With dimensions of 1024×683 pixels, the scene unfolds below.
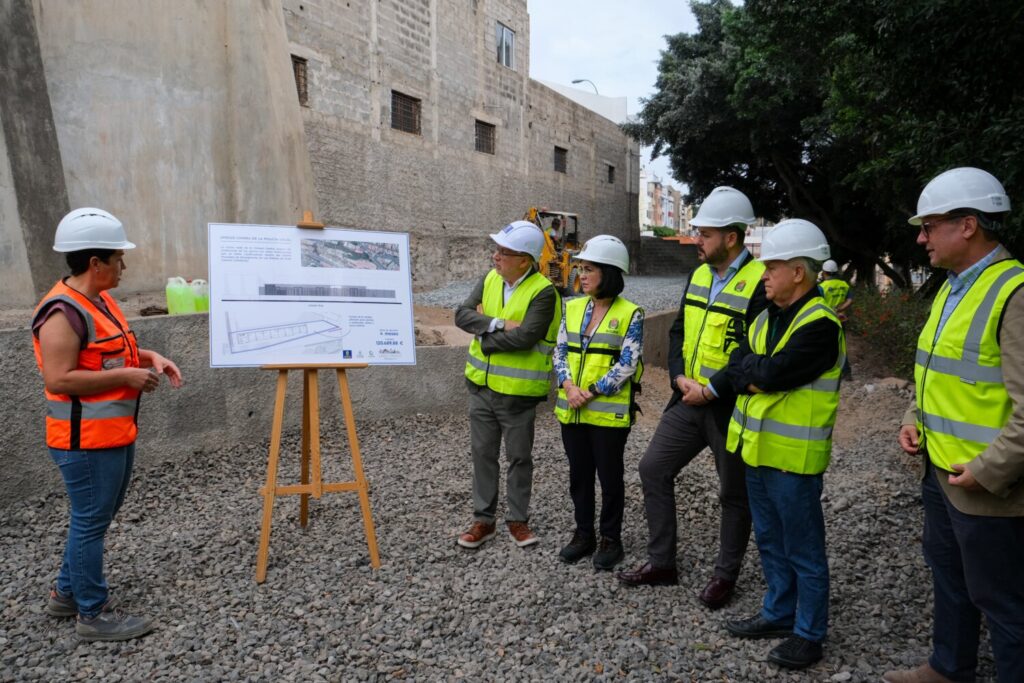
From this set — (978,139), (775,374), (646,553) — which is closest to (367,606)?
(646,553)

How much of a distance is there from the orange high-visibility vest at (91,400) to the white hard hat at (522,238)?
181cm

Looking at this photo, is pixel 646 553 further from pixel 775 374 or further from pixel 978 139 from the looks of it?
pixel 978 139

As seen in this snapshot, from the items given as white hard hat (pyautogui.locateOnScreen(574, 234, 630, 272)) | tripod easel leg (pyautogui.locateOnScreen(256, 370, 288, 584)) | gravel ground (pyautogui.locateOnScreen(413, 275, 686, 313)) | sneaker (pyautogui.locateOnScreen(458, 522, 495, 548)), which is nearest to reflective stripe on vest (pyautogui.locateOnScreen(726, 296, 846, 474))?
white hard hat (pyautogui.locateOnScreen(574, 234, 630, 272))

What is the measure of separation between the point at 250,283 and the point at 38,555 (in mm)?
1885

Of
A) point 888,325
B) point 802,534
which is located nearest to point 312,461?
point 802,534

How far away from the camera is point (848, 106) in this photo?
9.17 meters

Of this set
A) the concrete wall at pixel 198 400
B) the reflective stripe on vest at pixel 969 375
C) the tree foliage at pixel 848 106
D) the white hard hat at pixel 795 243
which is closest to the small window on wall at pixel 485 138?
the tree foliage at pixel 848 106

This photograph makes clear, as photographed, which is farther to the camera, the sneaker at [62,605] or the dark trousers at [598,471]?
the dark trousers at [598,471]

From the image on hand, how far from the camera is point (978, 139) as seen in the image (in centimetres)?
427

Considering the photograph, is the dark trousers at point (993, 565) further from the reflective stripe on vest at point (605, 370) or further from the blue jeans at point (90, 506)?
the blue jeans at point (90, 506)

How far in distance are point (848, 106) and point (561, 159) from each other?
53.7 ft

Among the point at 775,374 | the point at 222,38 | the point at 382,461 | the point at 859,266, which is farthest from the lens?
the point at 859,266

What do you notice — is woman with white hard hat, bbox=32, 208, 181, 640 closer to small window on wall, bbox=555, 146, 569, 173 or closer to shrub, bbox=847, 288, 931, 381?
shrub, bbox=847, 288, 931, 381

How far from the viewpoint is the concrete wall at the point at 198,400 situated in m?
4.76
